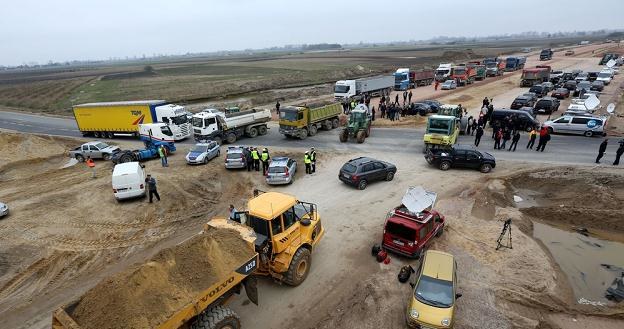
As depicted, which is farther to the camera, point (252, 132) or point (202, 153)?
point (252, 132)

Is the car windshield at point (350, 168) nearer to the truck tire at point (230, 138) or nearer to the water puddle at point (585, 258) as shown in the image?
the water puddle at point (585, 258)

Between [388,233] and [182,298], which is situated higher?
[182,298]

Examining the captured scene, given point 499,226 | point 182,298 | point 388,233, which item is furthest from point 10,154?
point 499,226

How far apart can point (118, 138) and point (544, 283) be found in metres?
33.0

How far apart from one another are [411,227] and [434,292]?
103 inches

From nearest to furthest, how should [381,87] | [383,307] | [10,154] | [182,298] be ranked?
1. [182,298]
2. [383,307]
3. [10,154]
4. [381,87]

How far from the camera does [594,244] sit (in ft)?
44.5

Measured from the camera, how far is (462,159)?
1998 cm

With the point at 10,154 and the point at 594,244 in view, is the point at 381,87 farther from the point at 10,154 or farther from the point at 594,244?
the point at 10,154

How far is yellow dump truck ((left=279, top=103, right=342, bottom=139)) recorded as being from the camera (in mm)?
27477

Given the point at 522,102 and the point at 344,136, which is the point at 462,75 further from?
the point at 344,136

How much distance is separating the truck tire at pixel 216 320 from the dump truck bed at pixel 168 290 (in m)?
0.19

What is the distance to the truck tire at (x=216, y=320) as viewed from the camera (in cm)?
808

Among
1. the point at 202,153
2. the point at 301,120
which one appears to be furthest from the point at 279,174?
the point at 301,120
